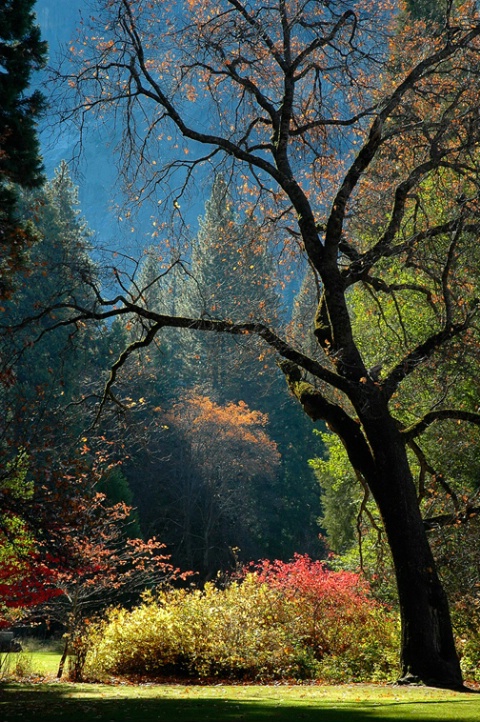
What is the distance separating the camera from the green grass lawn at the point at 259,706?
579 centimetres

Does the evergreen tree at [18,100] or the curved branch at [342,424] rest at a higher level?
the evergreen tree at [18,100]

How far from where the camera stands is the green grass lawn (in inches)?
228

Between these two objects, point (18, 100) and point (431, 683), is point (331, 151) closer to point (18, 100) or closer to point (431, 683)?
point (18, 100)

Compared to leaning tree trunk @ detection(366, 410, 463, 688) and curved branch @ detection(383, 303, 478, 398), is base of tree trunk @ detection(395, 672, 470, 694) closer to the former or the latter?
leaning tree trunk @ detection(366, 410, 463, 688)

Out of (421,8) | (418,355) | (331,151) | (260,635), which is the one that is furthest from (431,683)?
(421,8)

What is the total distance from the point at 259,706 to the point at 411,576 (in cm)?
215

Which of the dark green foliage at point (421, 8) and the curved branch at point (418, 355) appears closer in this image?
the curved branch at point (418, 355)

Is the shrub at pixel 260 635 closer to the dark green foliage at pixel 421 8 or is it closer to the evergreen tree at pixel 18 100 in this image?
the evergreen tree at pixel 18 100

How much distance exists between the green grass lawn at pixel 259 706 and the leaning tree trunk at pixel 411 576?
0.47 m

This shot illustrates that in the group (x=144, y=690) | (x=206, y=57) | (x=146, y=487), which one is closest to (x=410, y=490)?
(x=144, y=690)

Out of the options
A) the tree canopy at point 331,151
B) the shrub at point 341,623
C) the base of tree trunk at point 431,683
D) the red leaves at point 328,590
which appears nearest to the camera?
the base of tree trunk at point 431,683

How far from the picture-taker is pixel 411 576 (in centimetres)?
811

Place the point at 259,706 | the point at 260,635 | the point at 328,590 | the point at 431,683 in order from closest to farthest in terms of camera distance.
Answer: the point at 259,706 < the point at 431,683 < the point at 260,635 < the point at 328,590

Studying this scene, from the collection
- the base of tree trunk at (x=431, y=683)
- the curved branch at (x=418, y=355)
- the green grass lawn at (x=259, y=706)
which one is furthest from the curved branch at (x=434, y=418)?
the green grass lawn at (x=259, y=706)
